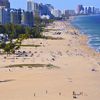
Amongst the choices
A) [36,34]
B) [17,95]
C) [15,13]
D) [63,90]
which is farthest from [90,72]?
[15,13]

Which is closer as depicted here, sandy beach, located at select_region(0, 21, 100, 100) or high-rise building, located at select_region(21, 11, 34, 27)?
sandy beach, located at select_region(0, 21, 100, 100)

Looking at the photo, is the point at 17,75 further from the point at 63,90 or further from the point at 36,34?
the point at 36,34

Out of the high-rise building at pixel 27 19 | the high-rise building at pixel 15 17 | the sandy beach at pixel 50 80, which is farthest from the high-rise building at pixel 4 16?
the sandy beach at pixel 50 80

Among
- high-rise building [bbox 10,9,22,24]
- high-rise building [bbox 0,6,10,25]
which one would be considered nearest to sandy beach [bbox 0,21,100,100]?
high-rise building [bbox 0,6,10,25]

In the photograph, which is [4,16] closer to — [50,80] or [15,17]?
[15,17]

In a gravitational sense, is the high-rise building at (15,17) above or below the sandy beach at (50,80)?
above

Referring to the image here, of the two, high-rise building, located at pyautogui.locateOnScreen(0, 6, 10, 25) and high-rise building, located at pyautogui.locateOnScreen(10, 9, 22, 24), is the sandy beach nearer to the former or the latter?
high-rise building, located at pyautogui.locateOnScreen(0, 6, 10, 25)

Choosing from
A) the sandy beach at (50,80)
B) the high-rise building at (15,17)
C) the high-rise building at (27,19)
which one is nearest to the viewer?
the sandy beach at (50,80)

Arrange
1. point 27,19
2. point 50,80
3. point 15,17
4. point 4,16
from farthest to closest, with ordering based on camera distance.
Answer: point 15,17, point 27,19, point 4,16, point 50,80

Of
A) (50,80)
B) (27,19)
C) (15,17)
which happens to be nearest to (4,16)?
(15,17)

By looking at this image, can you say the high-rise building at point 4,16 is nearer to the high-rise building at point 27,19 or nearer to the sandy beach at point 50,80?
the high-rise building at point 27,19

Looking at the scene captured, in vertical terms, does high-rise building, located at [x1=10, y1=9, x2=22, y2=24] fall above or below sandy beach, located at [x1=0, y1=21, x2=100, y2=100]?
above
